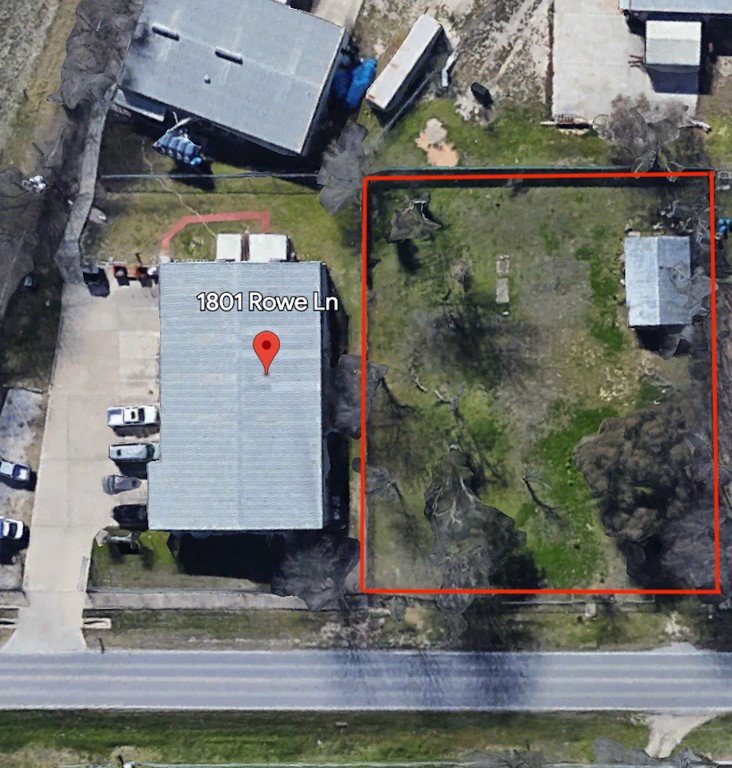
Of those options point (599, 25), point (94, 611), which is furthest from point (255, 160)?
point (94, 611)

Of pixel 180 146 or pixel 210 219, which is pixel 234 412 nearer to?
pixel 210 219

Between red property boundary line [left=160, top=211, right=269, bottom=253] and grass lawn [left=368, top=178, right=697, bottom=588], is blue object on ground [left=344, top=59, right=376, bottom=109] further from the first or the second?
red property boundary line [left=160, top=211, right=269, bottom=253]

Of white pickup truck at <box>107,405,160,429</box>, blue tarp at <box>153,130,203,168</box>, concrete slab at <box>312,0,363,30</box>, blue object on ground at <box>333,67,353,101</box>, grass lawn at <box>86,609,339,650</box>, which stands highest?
concrete slab at <box>312,0,363,30</box>

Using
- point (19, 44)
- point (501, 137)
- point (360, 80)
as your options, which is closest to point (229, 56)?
point (360, 80)

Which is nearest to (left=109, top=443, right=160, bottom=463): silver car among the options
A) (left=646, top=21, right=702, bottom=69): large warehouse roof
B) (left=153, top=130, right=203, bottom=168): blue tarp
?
(left=153, top=130, right=203, bottom=168): blue tarp

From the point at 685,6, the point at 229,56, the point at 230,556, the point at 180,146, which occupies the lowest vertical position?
the point at 230,556

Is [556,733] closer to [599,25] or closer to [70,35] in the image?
[599,25]

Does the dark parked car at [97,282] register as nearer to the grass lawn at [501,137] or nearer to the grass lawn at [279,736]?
the grass lawn at [501,137]
